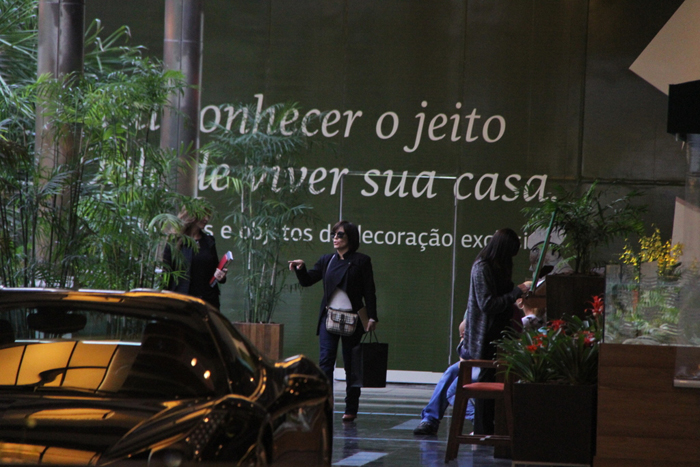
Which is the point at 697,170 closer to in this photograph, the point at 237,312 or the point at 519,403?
the point at 519,403

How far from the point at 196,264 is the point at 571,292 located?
8.85 feet

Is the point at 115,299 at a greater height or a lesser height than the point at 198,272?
greater

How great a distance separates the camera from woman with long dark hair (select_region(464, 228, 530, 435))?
592 centimetres

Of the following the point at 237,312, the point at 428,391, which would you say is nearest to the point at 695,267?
the point at 428,391

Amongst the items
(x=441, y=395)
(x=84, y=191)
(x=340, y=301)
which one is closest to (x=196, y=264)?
(x=340, y=301)

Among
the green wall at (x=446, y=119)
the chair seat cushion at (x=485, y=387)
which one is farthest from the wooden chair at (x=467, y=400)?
the green wall at (x=446, y=119)

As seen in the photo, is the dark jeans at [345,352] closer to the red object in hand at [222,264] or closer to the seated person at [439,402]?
the seated person at [439,402]

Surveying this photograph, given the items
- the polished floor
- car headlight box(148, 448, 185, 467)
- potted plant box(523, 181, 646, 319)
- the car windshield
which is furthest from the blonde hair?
car headlight box(148, 448, 185, 467)

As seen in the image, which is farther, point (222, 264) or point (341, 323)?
point (341, 323)

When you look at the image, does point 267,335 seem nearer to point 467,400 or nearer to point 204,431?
point 467,400

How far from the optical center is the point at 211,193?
9.80m

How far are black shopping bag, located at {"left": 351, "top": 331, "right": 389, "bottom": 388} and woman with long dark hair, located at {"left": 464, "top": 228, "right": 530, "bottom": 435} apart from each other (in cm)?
96

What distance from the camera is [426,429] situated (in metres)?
6.40

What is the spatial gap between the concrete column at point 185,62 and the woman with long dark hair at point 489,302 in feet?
10.7
